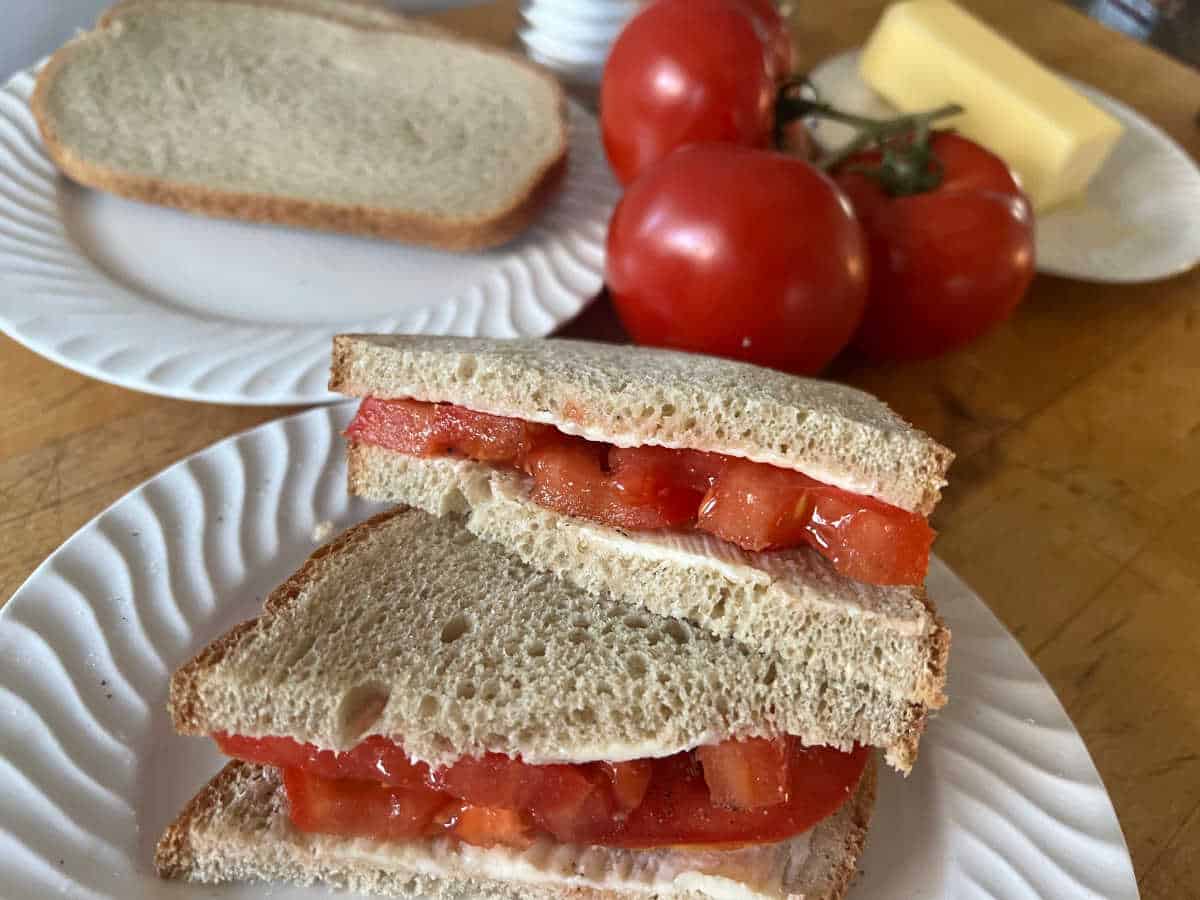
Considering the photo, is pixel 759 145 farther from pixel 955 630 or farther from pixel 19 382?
pixel 19 382

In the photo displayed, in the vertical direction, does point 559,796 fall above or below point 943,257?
below

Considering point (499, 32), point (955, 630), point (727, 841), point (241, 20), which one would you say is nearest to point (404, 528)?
point (727, 841)

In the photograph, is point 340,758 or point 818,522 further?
point 818,522

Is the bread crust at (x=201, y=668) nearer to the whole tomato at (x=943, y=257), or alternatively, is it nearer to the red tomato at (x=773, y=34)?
the whole tomato at (x=943, y=257)

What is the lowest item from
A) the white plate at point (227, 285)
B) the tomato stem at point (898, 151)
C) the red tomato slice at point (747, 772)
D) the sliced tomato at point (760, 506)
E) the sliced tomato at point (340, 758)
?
the white plate at point (227, 285)

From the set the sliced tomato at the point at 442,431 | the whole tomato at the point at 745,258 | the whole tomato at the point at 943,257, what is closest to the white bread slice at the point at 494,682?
the sliced tomato at the point at 442,431

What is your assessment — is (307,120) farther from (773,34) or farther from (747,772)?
(747,772)

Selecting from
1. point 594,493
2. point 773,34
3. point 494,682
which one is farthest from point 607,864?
point 773,34
